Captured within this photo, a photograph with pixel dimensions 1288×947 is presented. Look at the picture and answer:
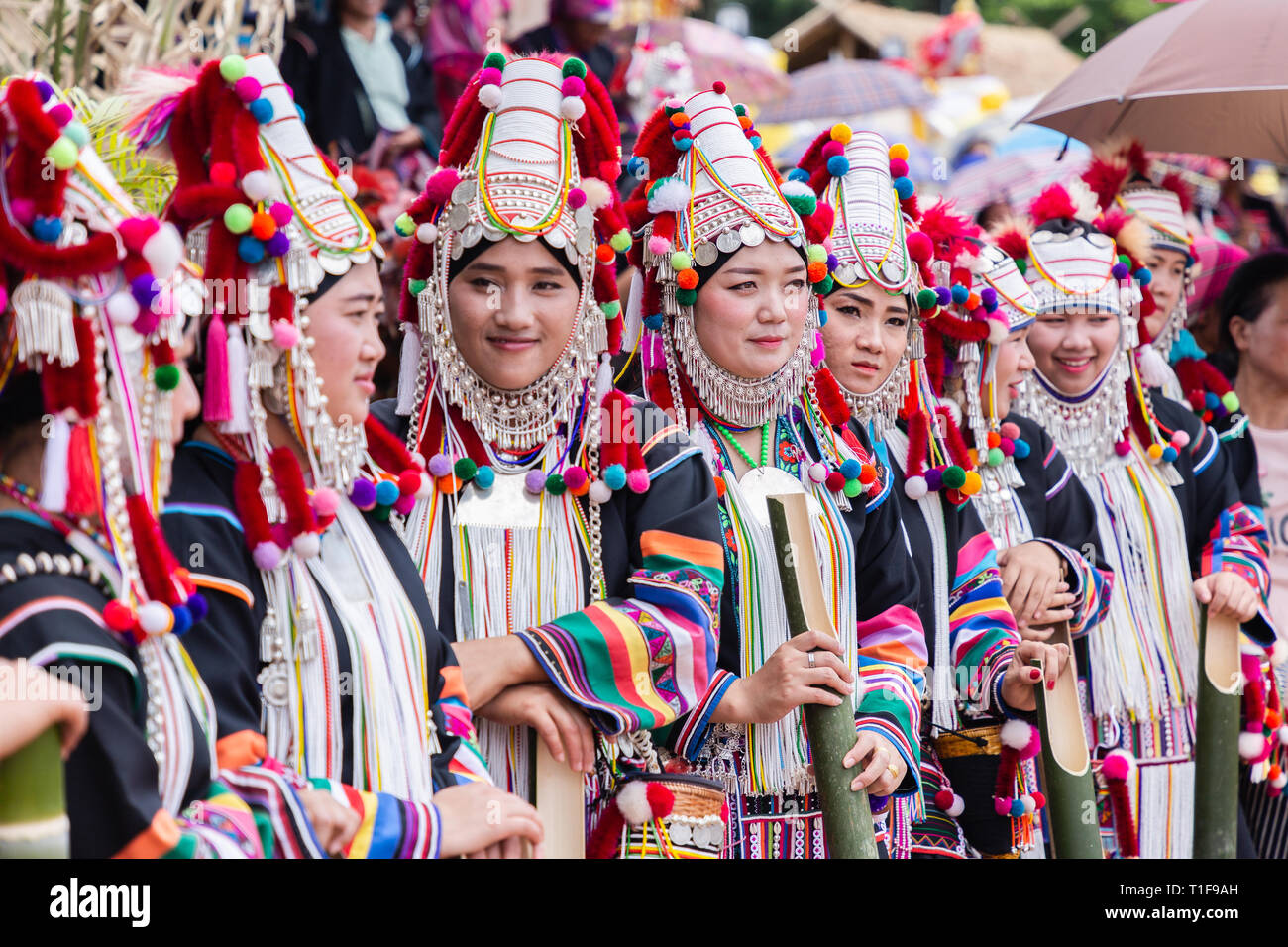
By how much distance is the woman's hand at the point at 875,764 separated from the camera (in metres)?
2.83

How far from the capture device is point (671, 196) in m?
3.26

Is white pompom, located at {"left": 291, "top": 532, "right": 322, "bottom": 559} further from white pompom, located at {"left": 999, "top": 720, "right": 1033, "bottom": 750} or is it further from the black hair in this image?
the black hair

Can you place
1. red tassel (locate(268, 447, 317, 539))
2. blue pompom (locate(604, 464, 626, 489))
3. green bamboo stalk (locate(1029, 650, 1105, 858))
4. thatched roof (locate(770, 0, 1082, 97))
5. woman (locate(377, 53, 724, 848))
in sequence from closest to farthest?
red tassel (locate(268, 447, 317, 539)) < woman (locate(377, 53, 724, 848)) < blue pompom (locate(604, 464, 626, 489)) < green bamboo stalk (locate(1029, 650, 1105, 858)) < thatched roof (locate(770, 0, 1082, 97))

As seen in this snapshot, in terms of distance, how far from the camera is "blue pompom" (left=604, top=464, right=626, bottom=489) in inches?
112

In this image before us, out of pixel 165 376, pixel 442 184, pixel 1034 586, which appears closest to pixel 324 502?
pixel 165 376

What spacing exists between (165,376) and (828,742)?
4.73 feet

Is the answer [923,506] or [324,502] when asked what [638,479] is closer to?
[324,502]

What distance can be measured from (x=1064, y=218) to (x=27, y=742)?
3.56 meters

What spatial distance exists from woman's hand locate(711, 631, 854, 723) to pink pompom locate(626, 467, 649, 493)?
0.41 metres

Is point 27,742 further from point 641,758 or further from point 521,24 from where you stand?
point 521,24

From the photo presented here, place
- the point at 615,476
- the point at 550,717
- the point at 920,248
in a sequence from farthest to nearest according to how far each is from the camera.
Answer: the point at 920,248, the point at 615,476, the point at 550,717

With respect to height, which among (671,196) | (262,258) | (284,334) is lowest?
(284,334)

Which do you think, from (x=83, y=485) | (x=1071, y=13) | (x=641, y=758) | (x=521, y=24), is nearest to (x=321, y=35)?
(x=521, y=24)

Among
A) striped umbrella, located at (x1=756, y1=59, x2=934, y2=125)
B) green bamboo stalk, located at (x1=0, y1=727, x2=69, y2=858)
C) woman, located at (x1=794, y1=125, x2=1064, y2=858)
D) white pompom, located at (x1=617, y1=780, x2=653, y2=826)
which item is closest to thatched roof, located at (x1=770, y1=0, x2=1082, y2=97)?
striped umbrella, located at (x1=756, y1=59, x2=934, y2=125)
